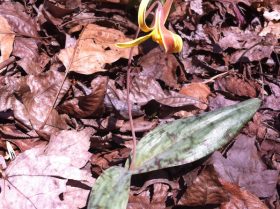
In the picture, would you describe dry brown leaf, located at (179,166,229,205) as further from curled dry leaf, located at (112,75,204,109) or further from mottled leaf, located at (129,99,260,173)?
curled dry leaf, located at (112,75,204,109)

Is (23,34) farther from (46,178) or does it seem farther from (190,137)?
(190,137)

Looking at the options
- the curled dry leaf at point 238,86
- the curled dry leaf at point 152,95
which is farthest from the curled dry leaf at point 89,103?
the curled dry leaf at point 238,86

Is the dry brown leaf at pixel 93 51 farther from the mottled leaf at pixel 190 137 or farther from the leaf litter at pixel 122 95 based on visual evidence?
the mottled leaf at pixel 190 137

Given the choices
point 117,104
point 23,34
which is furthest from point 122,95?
point 23,34

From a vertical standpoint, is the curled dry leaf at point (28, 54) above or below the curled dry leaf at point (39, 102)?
above

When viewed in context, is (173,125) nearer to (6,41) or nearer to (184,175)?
(184,175)

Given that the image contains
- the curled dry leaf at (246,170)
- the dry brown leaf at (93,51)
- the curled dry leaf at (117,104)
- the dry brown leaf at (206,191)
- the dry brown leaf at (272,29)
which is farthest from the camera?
the dry brown leaf at (272,29)

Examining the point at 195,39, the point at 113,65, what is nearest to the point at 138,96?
the point at 113,65
